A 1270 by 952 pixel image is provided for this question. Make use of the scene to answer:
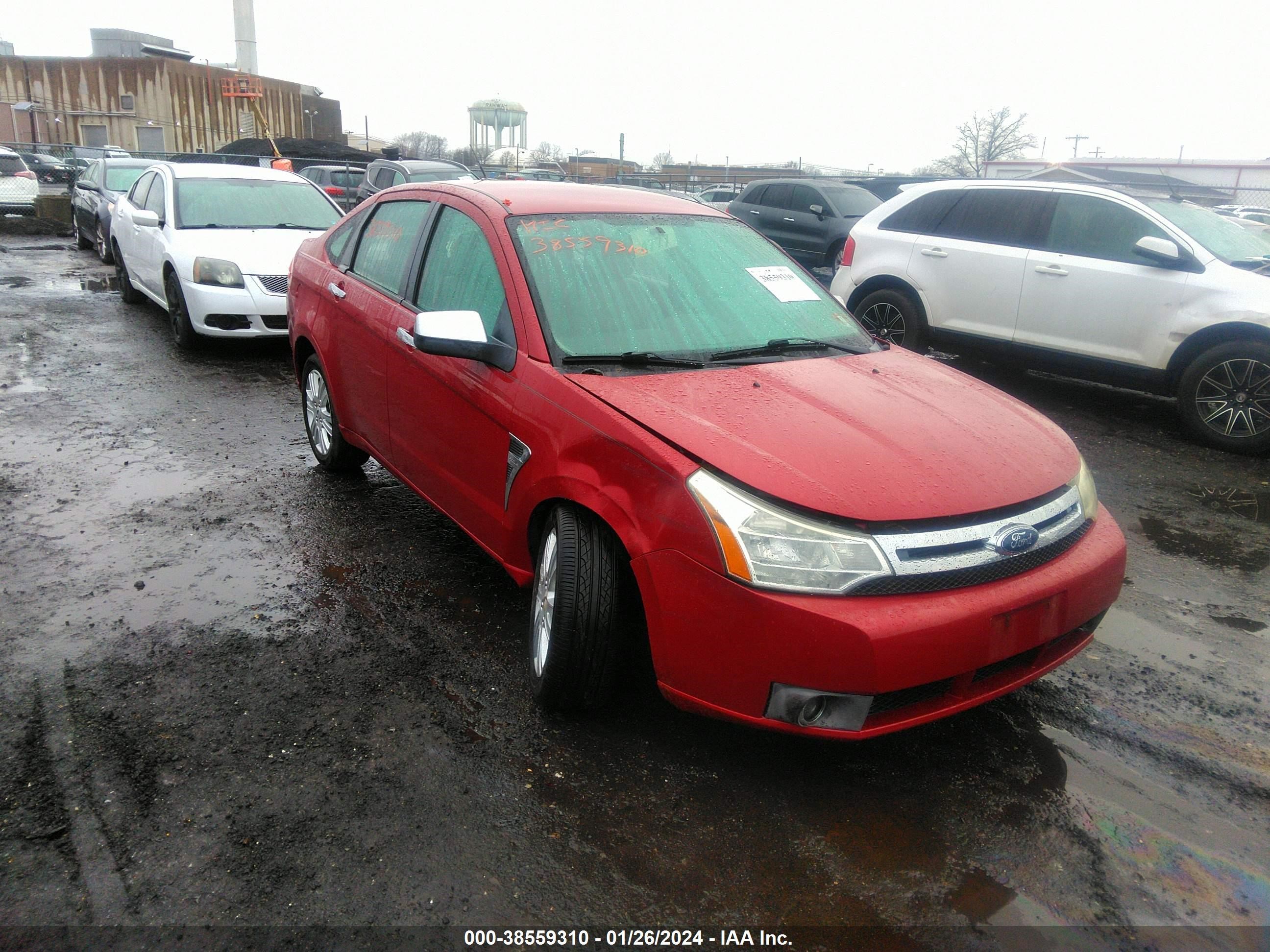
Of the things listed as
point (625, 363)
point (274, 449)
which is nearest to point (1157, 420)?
point (625, 363)

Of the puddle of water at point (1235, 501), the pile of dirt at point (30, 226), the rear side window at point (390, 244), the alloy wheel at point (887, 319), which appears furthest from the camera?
the pile of dirt at point (30, 226)

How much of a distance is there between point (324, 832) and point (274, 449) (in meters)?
3.87

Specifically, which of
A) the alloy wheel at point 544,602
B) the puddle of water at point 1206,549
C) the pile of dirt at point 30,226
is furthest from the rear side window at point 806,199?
the pile of dirt at point 30,226

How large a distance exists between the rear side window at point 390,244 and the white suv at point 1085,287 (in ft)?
12.6

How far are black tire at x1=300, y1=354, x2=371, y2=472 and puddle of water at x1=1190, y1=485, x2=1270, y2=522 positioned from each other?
4890 millimetres

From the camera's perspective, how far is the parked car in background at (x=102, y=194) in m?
13.2

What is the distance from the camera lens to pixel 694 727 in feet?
9.70

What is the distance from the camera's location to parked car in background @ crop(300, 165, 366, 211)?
60.1 ft

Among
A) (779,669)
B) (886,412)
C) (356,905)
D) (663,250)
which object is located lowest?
(356,905)

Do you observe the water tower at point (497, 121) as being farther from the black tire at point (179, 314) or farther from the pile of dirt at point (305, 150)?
the black tire at point (179, 314)

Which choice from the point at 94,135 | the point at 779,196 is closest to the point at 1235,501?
the point at 779,196

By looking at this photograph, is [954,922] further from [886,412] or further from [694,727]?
[886,412]

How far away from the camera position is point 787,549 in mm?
2328

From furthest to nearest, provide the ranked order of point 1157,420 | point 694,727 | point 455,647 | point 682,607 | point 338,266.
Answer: point 1157,420, point 338,266, point 455,647, point 694,727, point 682,607
